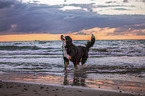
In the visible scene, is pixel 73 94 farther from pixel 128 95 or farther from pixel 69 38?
pixel 69 38

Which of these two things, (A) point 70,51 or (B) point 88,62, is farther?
(B) point 88,62

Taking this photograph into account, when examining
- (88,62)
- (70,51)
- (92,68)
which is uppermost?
(70,51)

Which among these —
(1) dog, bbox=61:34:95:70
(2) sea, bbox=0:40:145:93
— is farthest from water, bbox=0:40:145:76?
(1) dog, bbox=61:34:95:70

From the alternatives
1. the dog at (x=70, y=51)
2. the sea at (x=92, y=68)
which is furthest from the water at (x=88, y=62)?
the dog at (x=70, y=51)

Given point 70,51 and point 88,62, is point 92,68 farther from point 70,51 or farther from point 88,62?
point 88,62

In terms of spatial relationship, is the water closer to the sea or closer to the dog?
the sea

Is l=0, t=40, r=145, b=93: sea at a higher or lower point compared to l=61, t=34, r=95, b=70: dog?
lower

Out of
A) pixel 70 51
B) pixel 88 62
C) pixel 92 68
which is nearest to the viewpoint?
pixel 70 51

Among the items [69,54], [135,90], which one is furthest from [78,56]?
[135,90]

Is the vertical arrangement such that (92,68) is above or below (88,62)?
above

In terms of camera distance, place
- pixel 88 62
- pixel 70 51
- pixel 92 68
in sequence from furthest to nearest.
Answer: pixel 88 62, pixel 92 68, pixel 70 51

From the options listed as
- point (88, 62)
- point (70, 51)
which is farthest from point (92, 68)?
point (88, 62)

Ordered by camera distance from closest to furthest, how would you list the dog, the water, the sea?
1. the sea
2. the dog
3. the water

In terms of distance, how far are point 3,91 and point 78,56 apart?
503cm
